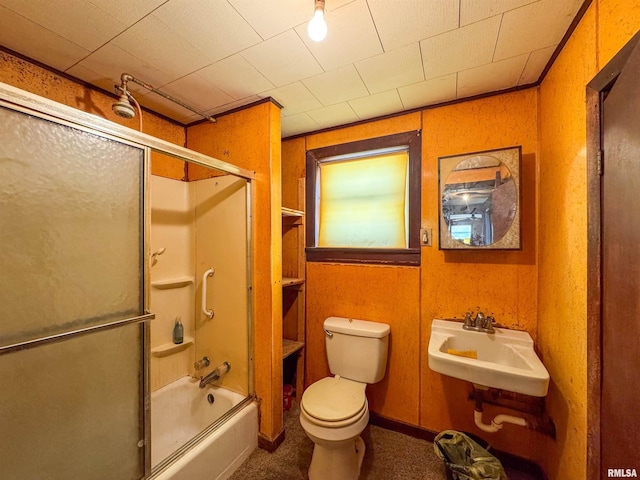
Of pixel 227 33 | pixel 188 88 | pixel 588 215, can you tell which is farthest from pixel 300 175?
pixel 588 215

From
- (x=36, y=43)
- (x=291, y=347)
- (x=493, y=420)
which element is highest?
(x=36, y=43)

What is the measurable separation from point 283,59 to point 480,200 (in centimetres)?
132

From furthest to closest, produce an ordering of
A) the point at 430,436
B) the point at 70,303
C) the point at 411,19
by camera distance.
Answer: the point at 430,436 < the point at 411,19 < the point at 70,303

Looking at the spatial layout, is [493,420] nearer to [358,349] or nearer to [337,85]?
[358,349]

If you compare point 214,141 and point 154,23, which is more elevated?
point 154,23

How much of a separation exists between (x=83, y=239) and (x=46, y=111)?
1.41 ft

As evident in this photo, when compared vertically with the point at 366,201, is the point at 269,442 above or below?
below

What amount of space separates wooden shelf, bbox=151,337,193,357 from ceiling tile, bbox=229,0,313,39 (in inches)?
79.4

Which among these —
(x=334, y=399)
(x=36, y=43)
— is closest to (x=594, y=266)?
(x=334, y=399)

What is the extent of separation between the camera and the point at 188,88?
1.49m

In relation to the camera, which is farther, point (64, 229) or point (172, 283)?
point (172, 283)

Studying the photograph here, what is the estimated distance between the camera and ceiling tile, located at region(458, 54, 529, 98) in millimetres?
1254

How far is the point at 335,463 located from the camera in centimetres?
129

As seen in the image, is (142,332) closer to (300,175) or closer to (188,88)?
(188,88)
